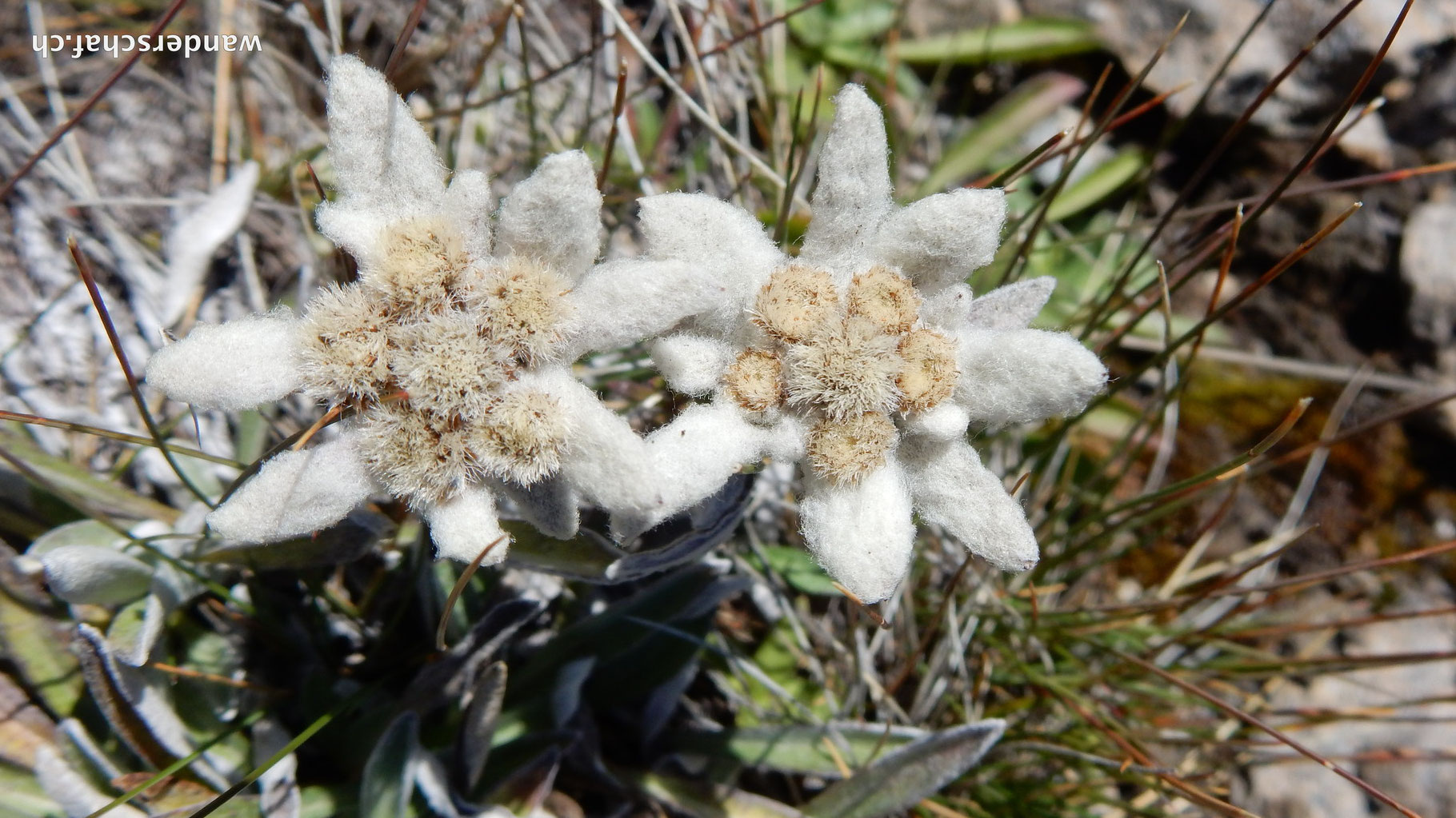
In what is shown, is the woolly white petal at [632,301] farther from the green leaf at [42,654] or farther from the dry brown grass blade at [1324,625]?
the dry brown grass blade at [1324,625]

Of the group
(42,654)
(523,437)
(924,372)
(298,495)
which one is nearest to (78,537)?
(42,654)

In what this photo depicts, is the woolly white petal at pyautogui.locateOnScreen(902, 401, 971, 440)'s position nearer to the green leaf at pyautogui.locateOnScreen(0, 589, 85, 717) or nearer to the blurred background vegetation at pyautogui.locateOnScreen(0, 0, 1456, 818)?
the blurred background vegetation at pyautogui.locateOnScreen(0, 0, 1456, 818)

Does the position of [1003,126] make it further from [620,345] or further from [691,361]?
[620,345]

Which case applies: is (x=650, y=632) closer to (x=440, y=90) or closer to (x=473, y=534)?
(x=473, y=534)

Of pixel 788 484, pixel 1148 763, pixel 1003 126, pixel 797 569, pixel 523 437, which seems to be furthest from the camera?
pixel 1003 126

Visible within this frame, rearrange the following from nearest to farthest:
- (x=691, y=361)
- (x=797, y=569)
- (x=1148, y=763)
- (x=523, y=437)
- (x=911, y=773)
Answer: (x=523, y=437)
(x=691, y=361)
(x=911, y=773)
(x=1148, y=763)
(x=797, y=569)

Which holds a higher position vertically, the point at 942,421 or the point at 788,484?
the point at 942,421

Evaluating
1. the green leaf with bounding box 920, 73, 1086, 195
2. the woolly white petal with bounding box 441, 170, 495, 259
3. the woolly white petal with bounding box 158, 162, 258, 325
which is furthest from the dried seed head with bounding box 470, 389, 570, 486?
the green leaf with bounding box 920, 73, 1086, 195

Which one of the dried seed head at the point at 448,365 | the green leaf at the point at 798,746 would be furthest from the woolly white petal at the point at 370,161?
the green leaf at the point at 798,746
